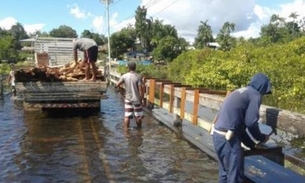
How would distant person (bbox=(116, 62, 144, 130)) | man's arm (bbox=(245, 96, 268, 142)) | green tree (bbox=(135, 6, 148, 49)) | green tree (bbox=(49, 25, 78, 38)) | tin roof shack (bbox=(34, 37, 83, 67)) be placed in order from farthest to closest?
green tree (bbox=(49, 25, 78, 38)) → green tree (bbox=(135, 6, 148, 49)) → tin roof shack (bbox=(34, 37, 83, 67)) → distant person (bbox=(116, 62, 144, 130)) → man's arm (bbox=(245, 96, 268, 142))

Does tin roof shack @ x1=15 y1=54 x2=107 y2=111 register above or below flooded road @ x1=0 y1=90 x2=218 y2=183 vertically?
above

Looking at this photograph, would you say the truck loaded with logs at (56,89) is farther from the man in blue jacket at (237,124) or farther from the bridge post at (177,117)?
the man in blue jacket at (237,124)

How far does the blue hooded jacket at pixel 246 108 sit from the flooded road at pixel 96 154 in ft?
6.64

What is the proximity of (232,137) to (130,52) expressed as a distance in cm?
9108

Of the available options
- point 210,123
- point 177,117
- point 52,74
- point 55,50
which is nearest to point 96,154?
point 210,123

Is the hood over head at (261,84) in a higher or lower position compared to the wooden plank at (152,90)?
higher

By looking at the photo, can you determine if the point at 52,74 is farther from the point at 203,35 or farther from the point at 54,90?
the point at 203,35

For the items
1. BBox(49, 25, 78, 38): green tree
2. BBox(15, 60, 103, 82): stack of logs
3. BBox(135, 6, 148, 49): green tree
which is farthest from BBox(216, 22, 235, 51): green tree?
BBox(49, 25, 78, 38): green tree

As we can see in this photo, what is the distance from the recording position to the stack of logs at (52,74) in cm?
1189

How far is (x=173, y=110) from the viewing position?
34.0 ft

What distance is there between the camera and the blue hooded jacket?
408 centimetres

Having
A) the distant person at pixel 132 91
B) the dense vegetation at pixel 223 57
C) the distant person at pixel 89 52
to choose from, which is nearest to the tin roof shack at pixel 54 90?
the distant person at pixel 89 52

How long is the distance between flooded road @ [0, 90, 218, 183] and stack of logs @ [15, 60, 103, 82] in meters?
1.27

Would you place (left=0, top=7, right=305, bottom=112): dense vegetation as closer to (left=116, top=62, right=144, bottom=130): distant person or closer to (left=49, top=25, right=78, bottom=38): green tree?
(left=116, top=62, right=144, bottom=130): distant person
